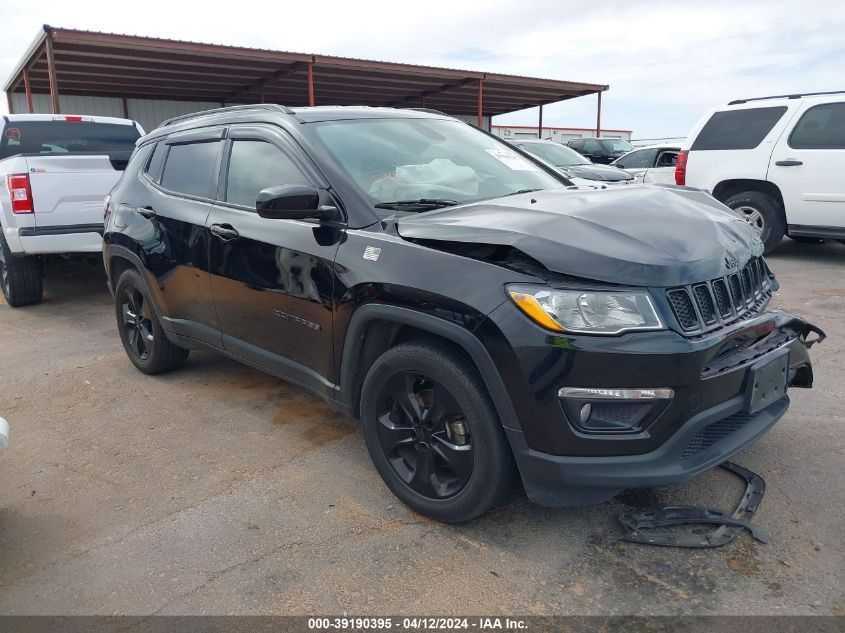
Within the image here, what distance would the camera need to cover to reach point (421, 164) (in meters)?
3.49

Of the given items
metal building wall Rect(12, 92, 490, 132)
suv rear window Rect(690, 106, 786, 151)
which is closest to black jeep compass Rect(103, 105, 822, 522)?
suv rear window Rect(690, 106, 786, 151)

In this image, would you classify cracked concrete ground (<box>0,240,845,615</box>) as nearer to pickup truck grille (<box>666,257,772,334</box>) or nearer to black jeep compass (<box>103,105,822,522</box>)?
black jeep compass (<box>103,105,822,522</box>)

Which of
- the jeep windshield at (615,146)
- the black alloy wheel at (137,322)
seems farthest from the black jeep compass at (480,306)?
the jeep windshield at (615,146)

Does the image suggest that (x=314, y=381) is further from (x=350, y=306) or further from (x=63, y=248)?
(x=63, y=248)

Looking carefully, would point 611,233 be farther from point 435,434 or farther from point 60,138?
point 60,138

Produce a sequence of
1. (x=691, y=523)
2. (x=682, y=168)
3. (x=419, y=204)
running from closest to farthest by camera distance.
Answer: (x=691, y=523), (x=419, y=204), (x=682, y=168)

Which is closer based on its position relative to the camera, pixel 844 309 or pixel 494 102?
pixel 844 309

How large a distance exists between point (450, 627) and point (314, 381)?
1.42 meters

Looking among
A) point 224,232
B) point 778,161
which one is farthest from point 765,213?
point 224,232

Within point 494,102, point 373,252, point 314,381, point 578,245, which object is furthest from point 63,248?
point 494,102

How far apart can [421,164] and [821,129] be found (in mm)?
6535

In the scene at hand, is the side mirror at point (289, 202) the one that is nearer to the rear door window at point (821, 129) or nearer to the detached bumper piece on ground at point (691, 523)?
the detached bumper piece on ground at point (691, 523)

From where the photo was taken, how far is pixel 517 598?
2.40 meters

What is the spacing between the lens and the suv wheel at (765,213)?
828cm
